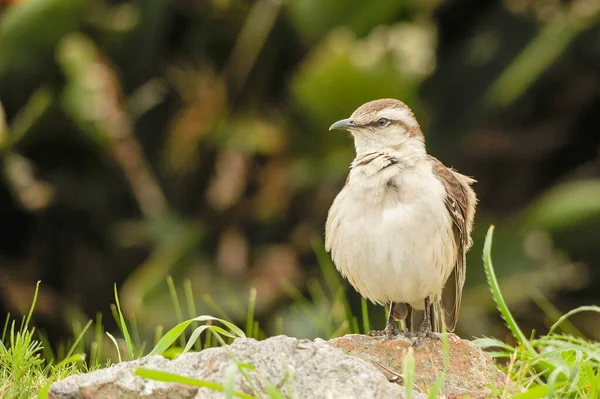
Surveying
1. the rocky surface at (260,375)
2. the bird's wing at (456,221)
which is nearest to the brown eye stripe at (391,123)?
the bird's wing at (456,221)

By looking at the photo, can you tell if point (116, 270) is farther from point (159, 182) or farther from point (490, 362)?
point (490, 362)

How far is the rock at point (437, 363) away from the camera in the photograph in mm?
4289

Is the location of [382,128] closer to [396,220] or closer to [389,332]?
[396,220]

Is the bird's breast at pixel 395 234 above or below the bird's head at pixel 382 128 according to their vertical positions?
below

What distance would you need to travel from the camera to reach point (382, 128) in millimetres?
5277

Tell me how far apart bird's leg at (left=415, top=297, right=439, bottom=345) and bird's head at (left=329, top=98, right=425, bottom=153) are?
753mm

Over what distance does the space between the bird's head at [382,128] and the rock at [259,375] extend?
155cm

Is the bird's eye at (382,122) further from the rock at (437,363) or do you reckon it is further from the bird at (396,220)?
the rock at (437,363)

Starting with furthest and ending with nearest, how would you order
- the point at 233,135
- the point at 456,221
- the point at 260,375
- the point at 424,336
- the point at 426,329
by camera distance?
the point at 233,135 → the point at 456,221 → the point at 426,329 → the point at 424,336 → the point at 260,375

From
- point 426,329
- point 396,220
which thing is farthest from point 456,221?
point 426,329

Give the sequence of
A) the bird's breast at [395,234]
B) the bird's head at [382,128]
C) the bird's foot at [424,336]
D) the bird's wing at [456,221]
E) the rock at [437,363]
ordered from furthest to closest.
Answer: the bird's head at [382,128]
the bird's wing at [456,221]
the bird's breast at [395,234]
the bird's foot at [424,336]
the rock at [437,363]

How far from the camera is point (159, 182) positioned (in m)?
9.87

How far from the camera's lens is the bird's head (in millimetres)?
5238

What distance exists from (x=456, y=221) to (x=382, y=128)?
22.7 inches
